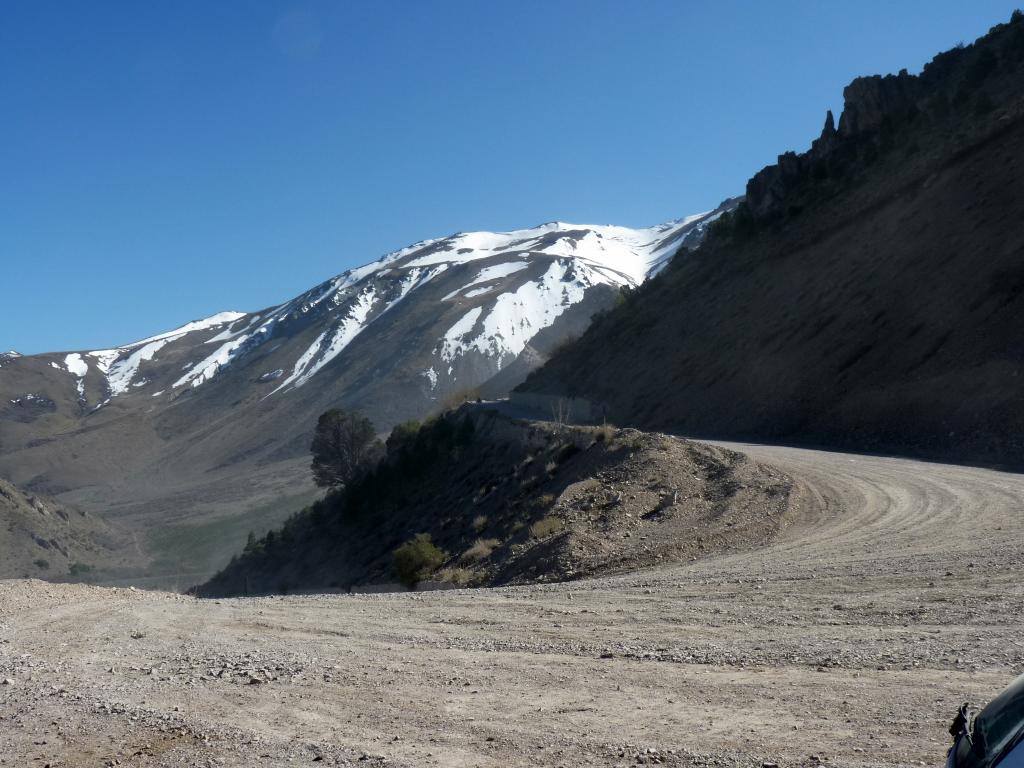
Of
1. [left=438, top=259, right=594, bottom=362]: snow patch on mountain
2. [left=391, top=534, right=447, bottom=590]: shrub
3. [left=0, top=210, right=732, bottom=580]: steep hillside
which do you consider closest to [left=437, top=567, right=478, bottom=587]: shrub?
[left=391, top=534, right=447, bottom=590]: shrub

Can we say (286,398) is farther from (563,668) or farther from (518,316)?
(563,668)

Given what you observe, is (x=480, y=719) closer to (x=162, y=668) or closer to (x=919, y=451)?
(x=162, y=668)

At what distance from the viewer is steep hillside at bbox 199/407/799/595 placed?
17500 mm

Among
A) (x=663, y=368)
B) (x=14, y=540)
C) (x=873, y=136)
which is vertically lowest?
(x=14, y=540)

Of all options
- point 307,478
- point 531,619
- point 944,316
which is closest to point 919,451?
point 944,316

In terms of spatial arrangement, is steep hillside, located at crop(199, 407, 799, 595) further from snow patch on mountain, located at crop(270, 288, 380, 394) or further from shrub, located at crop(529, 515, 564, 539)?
snow patch on mountain, located at crop(270, 288, 380, 394)

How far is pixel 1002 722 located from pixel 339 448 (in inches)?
1940

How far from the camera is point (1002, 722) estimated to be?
358cm

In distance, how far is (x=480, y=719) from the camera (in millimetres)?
7340

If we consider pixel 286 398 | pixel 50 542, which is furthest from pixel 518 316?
pixel 50 542

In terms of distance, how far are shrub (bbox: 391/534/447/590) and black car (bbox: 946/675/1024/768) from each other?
18878 millimetres

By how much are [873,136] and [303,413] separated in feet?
343

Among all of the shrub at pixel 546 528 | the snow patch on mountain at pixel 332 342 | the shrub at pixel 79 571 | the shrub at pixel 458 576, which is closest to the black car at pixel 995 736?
the shrub at pixel 458 576

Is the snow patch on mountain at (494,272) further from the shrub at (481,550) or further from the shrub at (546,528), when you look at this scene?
the shrub at (546,528)
